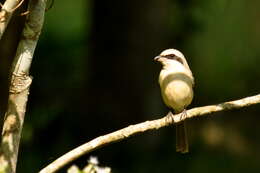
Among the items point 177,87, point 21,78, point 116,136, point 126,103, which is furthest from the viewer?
point 126,103

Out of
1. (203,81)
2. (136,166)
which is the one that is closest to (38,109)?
(136,166)

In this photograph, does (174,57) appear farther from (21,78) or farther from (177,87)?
(21,78)

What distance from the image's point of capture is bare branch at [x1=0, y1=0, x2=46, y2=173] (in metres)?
3.10

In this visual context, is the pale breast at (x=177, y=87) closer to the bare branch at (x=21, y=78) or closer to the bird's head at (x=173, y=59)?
the bird's head at (x=173, y=59)

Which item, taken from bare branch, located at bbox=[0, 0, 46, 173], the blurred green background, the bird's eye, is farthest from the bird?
the blurred green background

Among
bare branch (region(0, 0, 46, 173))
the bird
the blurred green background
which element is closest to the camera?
bare branch (region(0, 0, 46, 173))

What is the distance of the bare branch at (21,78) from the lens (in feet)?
10.2

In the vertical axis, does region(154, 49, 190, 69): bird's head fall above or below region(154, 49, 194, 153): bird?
above

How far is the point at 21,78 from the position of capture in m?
3.13

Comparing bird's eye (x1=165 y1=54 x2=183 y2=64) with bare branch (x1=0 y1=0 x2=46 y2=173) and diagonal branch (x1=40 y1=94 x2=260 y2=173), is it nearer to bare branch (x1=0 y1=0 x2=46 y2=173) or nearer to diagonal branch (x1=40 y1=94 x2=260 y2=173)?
diagonal branch (x1=40 y1=94 x2=260 y2=173)

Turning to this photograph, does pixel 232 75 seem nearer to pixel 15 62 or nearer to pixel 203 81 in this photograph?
pixel 203 81

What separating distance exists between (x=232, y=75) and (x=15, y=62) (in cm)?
972

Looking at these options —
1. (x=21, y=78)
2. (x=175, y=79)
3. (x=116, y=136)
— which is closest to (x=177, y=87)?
(x=175, y=79)

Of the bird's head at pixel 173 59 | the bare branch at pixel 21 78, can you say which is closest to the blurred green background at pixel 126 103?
the bird's head at pixel 173 59
